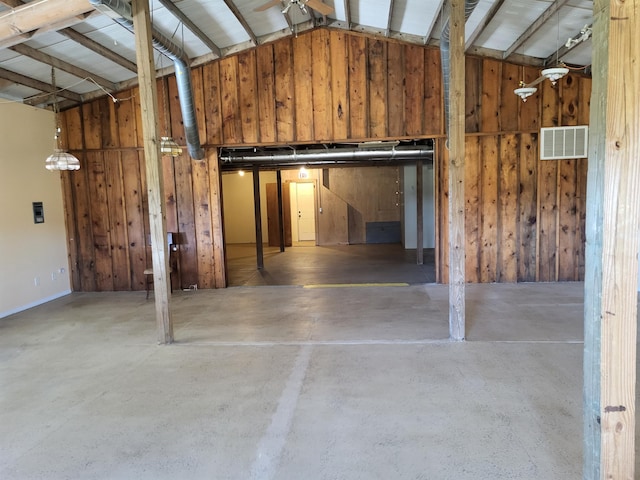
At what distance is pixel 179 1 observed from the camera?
14.4 ft

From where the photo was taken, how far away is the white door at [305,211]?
12.8m

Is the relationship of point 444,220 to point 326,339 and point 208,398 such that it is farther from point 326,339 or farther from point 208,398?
point 208,398

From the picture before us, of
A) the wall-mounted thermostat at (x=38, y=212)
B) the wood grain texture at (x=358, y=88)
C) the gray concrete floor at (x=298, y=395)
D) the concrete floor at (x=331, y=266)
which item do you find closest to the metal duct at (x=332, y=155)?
the wood grain texture at (x=358, y=88)

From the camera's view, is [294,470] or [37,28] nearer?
[294,470]

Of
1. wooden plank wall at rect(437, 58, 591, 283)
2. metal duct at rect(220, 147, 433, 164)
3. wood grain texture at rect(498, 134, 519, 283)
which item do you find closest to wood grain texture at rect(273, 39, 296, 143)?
metal duct at rect(220, 147, 433, 164)

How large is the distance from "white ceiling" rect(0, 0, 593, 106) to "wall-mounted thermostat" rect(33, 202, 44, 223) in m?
1.45

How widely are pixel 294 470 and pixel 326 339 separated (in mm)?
1928

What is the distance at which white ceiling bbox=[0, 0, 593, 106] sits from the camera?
442 cm

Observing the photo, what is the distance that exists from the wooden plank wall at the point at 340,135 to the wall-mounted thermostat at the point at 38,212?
1.82 feet

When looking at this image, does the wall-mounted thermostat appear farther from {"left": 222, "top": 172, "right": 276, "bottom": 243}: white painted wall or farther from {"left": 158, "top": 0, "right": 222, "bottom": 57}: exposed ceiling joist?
{"left": 222, "top": 172, "right": 276, "bottom": 243}: white painted wall

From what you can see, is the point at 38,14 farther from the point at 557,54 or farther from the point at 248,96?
the point at 557,54

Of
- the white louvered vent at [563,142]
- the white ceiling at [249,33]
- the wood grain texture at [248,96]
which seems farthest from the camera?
the wood grain texture at [248,96]

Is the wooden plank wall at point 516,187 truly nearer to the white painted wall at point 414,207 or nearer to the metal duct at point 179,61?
the metal duct at point 179,61

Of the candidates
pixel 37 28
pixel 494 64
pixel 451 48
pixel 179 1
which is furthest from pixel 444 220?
pixel 37 28
